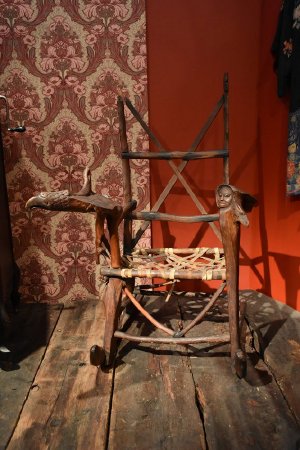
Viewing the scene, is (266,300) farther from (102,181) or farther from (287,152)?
(102,181)

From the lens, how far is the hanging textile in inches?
61.8

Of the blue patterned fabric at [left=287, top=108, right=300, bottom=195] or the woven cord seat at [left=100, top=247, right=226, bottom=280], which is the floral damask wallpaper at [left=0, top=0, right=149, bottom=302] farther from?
the blue patterned fabric at [left=287, top=108, right=300, bottom=195]

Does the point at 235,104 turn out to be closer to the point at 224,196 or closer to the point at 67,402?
the point at 224,196

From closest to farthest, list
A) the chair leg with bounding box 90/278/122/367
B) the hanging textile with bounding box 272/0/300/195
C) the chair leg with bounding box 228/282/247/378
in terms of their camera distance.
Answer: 1. the chair leg with bounding box 228/282/247/378
2. the chair leg with bounding box 90/278/122/367
3. the hanging textile with bounding box 272/0/300/195

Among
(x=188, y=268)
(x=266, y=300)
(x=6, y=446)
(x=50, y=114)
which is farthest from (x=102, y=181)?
(x=6, y=446)

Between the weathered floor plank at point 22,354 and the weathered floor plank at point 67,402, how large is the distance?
1.2 inches

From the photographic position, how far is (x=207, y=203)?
80.7 inches

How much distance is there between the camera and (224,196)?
1.21m

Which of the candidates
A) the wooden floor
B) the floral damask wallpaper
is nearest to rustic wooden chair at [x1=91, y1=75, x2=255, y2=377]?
the wooden floor

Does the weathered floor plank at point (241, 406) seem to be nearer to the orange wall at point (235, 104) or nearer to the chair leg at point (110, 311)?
the chair leg at point (110, 311)

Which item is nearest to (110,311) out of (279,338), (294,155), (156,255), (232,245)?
(156,255)

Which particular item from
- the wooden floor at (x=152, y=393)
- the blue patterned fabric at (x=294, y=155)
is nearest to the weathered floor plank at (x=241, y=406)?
the wooden floor at (x=152, y=393)

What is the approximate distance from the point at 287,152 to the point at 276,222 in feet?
1.21

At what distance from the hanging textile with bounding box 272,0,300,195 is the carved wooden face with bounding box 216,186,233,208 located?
0.59 metres
